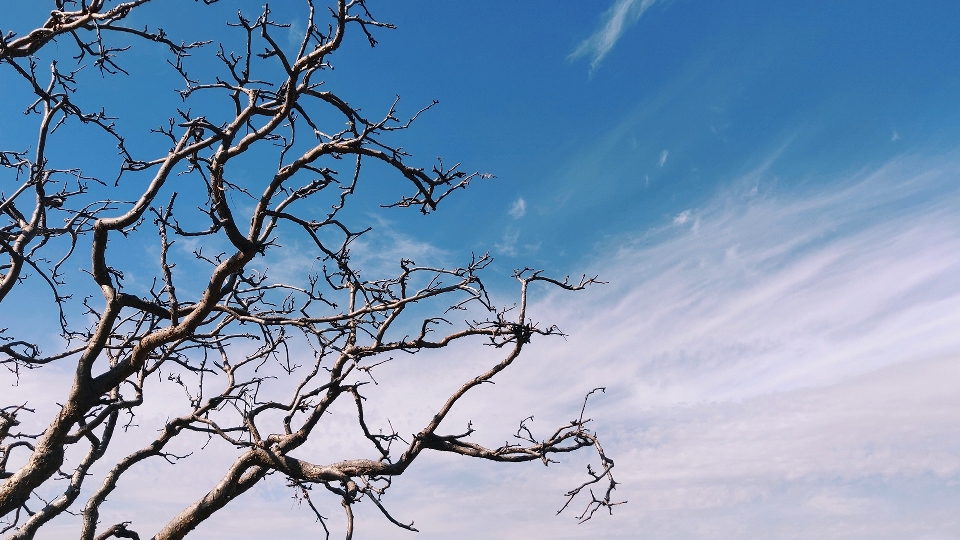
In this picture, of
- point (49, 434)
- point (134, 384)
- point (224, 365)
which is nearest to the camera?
point (49, 434)

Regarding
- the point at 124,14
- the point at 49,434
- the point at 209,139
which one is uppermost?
the point at 124,14

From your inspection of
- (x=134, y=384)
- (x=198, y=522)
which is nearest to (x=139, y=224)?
(x=134, y=384)

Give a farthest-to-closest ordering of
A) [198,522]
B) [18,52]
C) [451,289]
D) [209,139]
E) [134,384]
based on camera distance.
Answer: [134,384], [198,522], [451,289], [209,139], [18,52]

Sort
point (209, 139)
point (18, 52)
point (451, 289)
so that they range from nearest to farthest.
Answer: point (18, 52)
point (209, 139)
point (451, 289)

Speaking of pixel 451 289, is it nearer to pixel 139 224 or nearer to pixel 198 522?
pixel 139 224

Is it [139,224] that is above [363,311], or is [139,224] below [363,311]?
above

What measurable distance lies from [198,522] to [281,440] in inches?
43.1

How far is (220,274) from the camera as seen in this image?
15.2 ft

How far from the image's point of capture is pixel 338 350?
7.00 m

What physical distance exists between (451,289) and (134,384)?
13.6 ft

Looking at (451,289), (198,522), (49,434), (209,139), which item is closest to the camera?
(209,139)

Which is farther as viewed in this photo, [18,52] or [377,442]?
[377,442]

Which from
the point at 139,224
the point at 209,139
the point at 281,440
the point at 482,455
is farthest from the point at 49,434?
the point at 482,455

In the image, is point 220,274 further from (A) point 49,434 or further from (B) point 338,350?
(B) point 338,350
